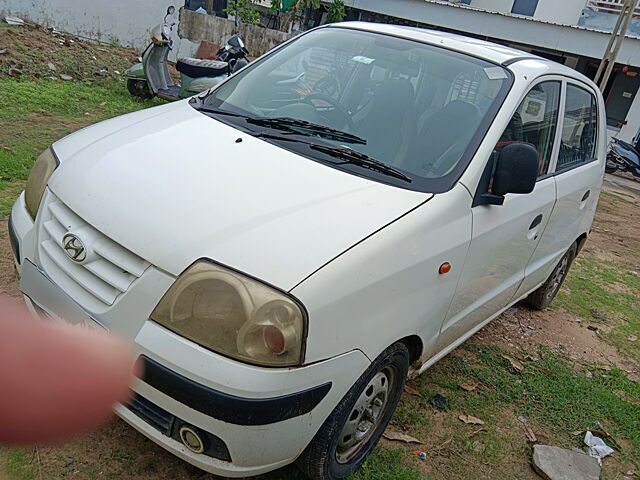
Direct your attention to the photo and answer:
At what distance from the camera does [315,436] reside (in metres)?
2.09

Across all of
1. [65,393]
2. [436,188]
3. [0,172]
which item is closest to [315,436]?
[436,188]

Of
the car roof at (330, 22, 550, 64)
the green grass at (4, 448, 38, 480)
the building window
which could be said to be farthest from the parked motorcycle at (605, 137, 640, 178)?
the green grass at (4, 448, 38, 480)

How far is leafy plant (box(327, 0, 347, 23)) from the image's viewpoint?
2044 cm

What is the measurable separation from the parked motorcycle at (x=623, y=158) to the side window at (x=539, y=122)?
41.1 feet

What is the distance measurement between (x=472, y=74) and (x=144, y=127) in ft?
5.83

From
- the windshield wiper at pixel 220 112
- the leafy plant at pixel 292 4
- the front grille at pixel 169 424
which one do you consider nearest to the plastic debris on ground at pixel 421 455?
the front grille at pixel 169 424

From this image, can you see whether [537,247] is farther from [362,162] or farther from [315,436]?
[315,436]

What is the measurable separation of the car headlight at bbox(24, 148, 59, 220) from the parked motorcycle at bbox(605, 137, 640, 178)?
1478 centimetres

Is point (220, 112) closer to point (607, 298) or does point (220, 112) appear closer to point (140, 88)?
point (607, 298)

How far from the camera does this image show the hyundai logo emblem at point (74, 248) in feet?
6.55

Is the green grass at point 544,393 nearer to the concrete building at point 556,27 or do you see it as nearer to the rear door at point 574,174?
the rear door at point 574,174

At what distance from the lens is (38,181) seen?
2451 millimetres

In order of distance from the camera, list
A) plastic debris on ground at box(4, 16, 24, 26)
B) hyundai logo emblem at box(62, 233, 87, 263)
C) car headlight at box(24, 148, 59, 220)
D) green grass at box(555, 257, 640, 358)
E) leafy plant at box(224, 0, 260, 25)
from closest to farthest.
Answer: hyundai logo emblem at box(62, 233, 87, 263), car headlight at box(24, 148, 59, 220), green grass at box(555, 257, 640, 358), plastic debris on ground at box(4, 16, 24, 26), leafy plant at box(224, 0, 260, 25)

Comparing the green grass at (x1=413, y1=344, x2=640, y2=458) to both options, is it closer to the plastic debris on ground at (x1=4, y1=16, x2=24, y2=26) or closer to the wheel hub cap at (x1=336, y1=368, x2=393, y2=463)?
the wheel hub cap at (x1=336, y1=368, x2=393, y2=463)
